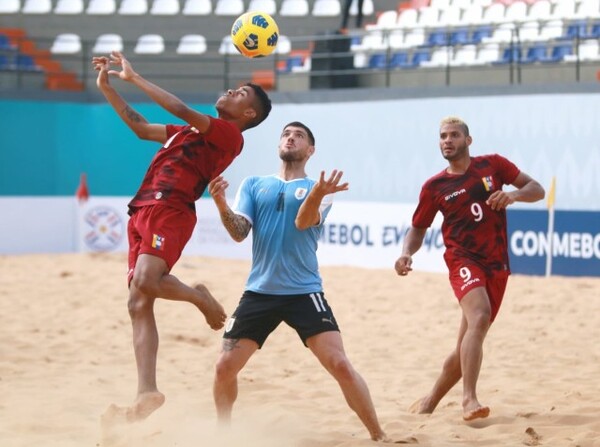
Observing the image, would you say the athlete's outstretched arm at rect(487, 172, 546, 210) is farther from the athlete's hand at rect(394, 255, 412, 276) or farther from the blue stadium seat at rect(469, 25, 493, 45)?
the blue stadium seat at rect(469, 25, 493, 45)

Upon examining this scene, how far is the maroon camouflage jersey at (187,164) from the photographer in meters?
6.24

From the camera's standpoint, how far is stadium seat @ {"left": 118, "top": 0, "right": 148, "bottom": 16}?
2350cm

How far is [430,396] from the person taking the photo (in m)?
7.63

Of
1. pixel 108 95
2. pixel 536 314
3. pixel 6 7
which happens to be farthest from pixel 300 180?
pixel 6 7

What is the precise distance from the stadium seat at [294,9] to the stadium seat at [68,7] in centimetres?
427

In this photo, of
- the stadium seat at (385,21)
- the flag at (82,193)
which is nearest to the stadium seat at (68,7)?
the flag at (82,193)

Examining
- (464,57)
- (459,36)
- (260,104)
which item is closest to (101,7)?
(459,36)

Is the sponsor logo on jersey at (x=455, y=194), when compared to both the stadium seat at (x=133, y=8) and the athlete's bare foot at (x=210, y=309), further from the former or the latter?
the stadium seat at (x=133, y=8)

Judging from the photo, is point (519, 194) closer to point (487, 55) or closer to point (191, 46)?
point (487, 55)

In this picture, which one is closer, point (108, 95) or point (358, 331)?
point (108, 95)

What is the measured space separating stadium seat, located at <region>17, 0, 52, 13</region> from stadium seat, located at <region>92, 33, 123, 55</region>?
4.14 ft

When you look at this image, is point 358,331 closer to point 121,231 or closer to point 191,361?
point 191,361

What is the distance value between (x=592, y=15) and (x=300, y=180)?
12861 millimetres

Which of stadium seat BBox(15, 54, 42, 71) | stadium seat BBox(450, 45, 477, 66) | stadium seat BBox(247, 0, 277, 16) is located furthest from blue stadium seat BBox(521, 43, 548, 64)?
stadium seat BBox(15, 54, 42, 71)
